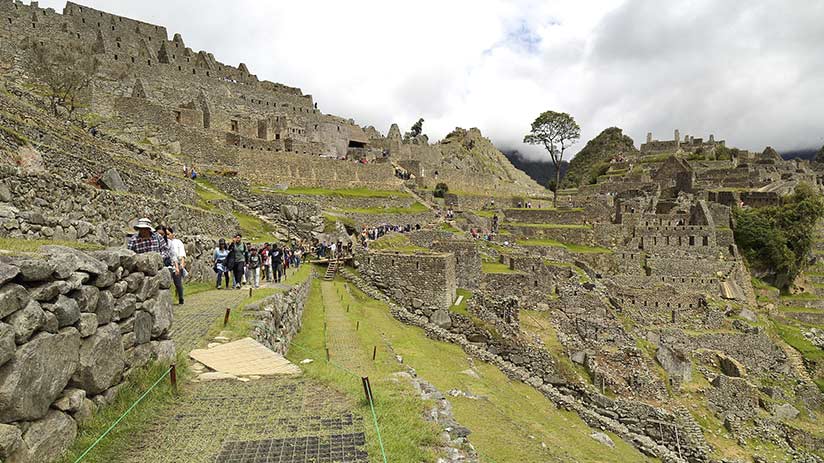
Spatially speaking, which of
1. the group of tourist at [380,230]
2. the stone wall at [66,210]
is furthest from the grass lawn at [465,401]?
the group of tourist at [380,230]

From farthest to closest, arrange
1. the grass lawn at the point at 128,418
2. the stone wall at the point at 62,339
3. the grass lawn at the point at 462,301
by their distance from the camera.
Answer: the grass lawn at the point at 462,301
the grass lawn at the point at 128,418
the stone wall at the point at 62,339

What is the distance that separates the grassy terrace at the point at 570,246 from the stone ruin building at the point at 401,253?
31 centimetres

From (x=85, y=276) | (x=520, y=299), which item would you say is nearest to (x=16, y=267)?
(x=85, y=276)

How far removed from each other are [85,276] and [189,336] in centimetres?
451

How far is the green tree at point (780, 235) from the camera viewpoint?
38312mm

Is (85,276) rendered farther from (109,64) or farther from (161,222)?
(109,64)

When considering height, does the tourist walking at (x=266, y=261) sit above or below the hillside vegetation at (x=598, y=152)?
below

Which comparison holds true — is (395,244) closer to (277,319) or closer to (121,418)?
(277,319)

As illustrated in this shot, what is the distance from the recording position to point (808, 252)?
39.7 m

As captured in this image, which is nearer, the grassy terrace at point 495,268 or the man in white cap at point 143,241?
the man in white cap at point 143,241

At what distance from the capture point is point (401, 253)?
20094mm

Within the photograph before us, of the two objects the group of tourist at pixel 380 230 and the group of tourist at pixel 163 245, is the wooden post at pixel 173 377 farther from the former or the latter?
the group of tourist at pixel 380 230

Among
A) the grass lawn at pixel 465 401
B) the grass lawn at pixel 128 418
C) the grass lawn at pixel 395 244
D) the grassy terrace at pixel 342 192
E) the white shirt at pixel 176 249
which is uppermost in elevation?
the grassy terrace at pixel 342 192

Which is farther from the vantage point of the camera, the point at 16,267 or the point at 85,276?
the point at 85,276
